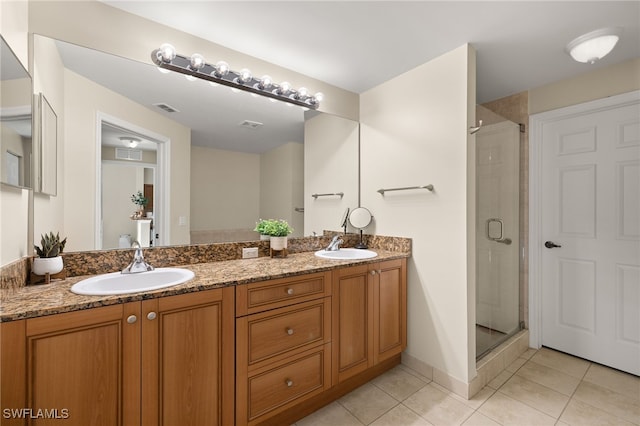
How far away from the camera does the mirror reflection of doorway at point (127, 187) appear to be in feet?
4.94

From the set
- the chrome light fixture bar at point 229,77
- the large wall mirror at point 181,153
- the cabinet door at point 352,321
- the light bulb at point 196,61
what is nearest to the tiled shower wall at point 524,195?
the cabinet door at point 352,321

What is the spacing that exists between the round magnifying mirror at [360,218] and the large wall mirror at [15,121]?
202 cm

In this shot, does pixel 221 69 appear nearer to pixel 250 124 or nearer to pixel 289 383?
pixel 250 124

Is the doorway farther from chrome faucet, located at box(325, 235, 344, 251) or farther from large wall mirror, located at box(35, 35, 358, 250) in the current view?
chrome faucet, located at box(325, 235, 344, 251)

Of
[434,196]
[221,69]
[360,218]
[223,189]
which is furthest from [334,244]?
[221,69]

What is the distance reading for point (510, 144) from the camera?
8.16 feet

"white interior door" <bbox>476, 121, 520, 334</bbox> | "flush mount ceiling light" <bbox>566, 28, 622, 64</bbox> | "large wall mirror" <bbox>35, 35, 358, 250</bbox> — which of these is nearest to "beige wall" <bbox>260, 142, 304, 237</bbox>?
"large wall mirror" <bbox>35, 35, 358, 250</bbox>

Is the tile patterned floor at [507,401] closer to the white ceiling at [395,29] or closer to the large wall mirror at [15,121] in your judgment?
the large wall mirror at [15,121]

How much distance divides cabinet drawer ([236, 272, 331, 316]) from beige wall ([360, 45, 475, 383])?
867 millimetres

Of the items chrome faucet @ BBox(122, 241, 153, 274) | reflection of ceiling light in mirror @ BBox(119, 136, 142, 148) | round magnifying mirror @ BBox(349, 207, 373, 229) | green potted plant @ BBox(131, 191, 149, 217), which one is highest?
reflection of ceiling light in mirror @ BBox(119, 136, 142, 148)

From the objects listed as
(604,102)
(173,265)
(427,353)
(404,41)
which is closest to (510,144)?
(604,102)

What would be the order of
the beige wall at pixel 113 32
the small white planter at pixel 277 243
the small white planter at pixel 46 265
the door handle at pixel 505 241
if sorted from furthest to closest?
the door handle at pixel 505 241
the small white planter at pixel 277 243
the beige wall at pixel 113 32
the small white planter at pixel 46 265

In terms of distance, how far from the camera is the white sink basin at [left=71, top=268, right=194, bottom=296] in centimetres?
129

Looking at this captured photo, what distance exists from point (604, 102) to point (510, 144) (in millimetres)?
633
